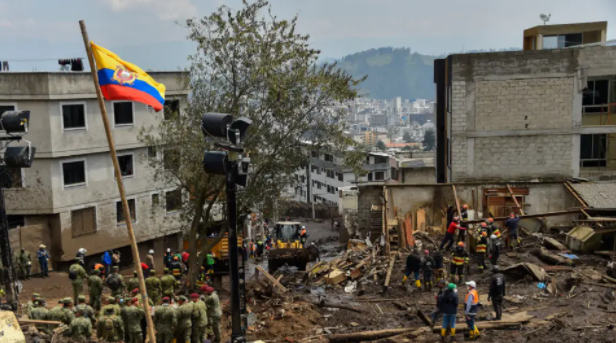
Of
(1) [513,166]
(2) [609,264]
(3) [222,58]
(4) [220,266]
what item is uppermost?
(3) [222,58]

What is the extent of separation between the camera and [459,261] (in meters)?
21.1

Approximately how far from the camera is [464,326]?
661 inches

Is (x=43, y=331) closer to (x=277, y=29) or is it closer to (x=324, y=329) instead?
(x=324, y=329)

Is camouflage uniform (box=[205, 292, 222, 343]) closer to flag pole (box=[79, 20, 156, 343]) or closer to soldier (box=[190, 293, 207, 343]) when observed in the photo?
soldier (box=[190, 293, 207, 343])

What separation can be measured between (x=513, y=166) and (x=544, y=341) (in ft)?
64.3

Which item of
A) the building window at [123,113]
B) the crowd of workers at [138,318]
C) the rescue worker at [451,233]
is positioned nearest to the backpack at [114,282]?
the crowd of workers at [138,318]

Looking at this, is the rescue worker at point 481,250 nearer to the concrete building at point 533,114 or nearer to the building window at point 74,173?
the concrete building at point 533,114

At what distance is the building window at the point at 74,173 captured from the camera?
33.5 metres

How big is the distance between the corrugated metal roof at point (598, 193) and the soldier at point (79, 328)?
2146 cm

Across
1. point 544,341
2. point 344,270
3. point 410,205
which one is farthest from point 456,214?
point 544,341

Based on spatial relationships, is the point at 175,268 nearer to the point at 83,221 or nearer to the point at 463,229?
the point at 463,229

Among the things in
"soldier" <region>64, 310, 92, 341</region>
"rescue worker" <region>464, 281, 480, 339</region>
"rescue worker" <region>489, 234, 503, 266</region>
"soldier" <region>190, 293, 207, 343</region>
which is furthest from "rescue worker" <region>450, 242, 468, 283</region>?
"soldier" <region>64, 310, 92, 341</region>

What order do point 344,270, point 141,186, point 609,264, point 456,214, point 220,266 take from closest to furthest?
point 609,264 < point 344,270 < point 456,214 < point 220,266 < point 141,186

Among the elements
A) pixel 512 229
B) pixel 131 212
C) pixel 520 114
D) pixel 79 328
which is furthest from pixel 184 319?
pixel 520 114
